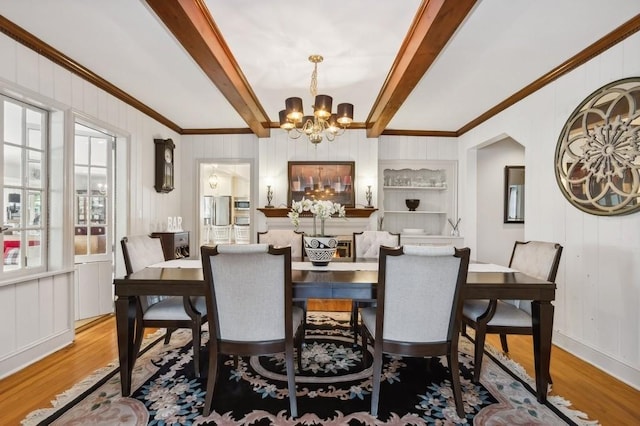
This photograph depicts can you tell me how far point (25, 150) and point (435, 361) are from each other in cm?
366

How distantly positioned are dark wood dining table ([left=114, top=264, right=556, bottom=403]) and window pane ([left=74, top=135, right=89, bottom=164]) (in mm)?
2308

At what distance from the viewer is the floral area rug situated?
185 cm

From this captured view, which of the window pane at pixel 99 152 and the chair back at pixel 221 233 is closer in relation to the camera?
the window pane at pixel 99 152

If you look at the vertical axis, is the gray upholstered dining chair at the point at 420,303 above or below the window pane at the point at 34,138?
below

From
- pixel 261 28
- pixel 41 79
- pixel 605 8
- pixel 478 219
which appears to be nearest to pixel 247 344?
pixel 261 28

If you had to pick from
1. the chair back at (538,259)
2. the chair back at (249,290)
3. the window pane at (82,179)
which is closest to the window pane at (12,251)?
the window pane at (82,179)

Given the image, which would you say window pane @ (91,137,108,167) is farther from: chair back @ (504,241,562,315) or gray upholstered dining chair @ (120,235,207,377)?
chair back @ (504,241,562,315)

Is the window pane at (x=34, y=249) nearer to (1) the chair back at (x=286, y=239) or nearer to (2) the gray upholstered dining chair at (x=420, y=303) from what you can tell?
(1) the chair back at (x=286, y=239)

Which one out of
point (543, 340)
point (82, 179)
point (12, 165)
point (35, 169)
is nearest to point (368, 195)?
point (543, 340)

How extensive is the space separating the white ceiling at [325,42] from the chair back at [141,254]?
154cm

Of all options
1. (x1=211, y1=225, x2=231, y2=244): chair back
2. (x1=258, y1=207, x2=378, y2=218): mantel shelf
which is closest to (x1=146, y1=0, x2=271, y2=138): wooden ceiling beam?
(x1=258, y1=207, x2=378, y2=218): mantel shelf

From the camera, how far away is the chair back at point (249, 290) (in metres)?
1.78

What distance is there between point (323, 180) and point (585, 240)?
326 centimetres

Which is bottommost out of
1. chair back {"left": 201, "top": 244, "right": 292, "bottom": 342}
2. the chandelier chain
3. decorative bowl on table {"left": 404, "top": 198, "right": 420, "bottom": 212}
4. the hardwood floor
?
the hardwood floor
